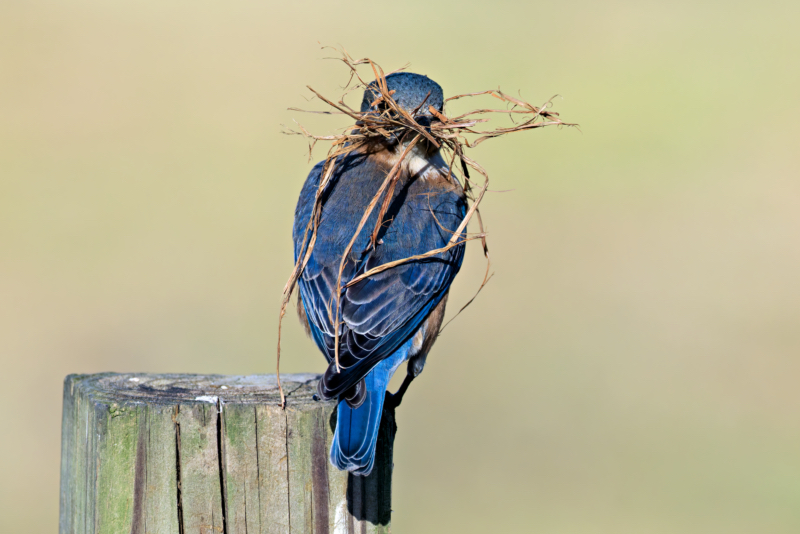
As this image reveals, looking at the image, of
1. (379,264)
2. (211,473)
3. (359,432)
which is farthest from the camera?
(379,264)

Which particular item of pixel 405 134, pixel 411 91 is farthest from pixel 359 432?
pixel 411 91

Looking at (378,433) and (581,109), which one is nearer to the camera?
(378,433)

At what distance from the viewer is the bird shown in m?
3.42

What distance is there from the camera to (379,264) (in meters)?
3.80

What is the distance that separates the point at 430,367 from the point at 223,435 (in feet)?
21.2

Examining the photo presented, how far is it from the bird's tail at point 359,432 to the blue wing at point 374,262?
0.10 metres

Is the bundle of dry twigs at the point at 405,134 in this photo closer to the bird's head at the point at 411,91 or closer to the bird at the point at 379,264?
the bird at the point at 379,264

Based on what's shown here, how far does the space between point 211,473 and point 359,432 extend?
514 millimetres

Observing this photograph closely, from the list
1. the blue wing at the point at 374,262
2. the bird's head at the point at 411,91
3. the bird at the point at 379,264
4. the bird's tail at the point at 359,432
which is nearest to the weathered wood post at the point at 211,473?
the bird's tail at the point at 359,432

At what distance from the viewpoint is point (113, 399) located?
296 centimetres

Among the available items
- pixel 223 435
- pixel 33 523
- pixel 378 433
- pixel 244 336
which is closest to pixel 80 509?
pixel 223 435

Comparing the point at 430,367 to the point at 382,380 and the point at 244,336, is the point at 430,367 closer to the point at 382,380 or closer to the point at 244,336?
the point at 244,336

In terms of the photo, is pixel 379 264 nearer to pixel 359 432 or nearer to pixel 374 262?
pixel 374 262

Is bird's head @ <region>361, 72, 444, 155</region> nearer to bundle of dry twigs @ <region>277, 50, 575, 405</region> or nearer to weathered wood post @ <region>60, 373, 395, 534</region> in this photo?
bundle of dry twigs @ <region>277, 50, 575, 405</region>
